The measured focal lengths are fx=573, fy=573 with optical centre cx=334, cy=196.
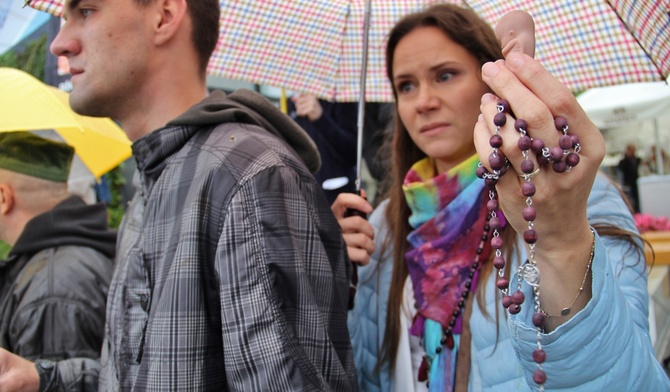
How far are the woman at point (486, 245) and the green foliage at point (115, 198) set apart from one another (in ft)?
16.8

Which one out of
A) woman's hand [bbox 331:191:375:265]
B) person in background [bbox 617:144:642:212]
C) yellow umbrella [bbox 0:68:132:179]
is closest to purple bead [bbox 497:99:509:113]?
woman's hand [bbox 331:191:375:265]

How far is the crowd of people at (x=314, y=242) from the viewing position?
0.92m

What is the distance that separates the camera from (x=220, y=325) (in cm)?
133

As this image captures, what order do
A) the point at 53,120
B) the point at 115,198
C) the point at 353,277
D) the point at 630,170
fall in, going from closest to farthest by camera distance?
the point at 353,277 < the point at 53,120 < the point at 115,198 < the point at 630,170

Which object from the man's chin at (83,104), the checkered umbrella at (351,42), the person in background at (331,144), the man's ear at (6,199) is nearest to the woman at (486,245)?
the checkered umbrella at (351,42)

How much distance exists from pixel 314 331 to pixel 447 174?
82 cm

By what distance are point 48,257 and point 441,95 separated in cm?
156

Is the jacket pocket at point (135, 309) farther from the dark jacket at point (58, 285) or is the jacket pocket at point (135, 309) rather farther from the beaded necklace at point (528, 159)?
the beaded necklace at point (528, 159)

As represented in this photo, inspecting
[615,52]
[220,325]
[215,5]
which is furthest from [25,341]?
[615,52]

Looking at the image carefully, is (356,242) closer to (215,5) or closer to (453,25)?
(453,25)

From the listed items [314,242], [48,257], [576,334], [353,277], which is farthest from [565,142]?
[48,257]

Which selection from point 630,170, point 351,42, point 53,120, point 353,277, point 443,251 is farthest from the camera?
point 630,170

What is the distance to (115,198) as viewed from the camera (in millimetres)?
6723

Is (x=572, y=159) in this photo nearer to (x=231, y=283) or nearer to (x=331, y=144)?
(x=231, y=283)
